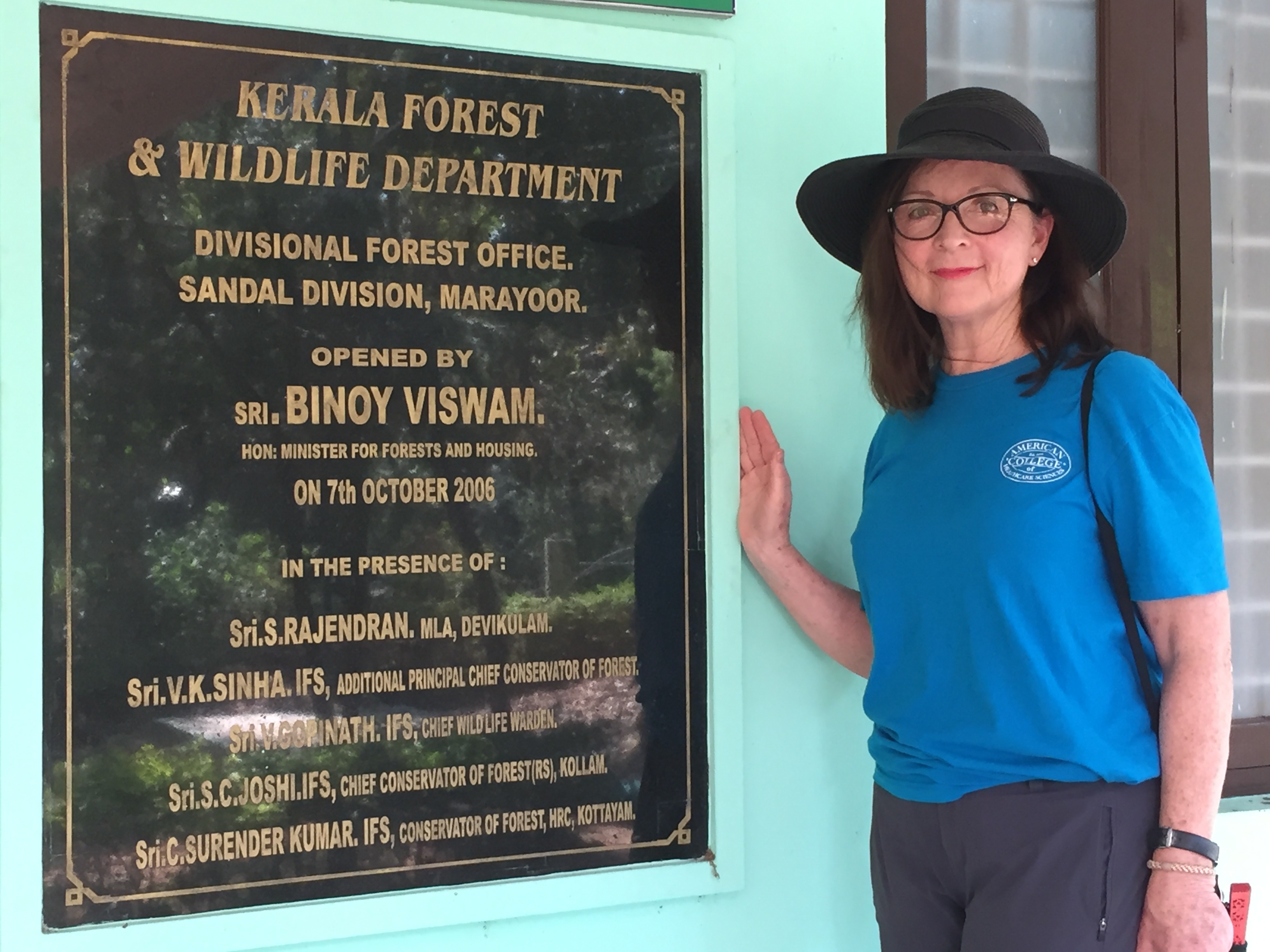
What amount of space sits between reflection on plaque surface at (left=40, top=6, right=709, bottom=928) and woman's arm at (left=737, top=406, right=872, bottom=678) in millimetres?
88

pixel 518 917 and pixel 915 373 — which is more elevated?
pixel 915 373

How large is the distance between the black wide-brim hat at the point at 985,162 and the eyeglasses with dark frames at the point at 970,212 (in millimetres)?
39

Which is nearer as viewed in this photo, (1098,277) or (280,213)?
(280,213)

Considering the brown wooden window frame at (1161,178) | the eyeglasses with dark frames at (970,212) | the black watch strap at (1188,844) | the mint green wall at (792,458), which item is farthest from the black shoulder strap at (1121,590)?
the brown wooden window frame at (1161,178)

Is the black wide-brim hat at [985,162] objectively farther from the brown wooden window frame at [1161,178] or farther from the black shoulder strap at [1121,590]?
the brown wooden window frame at [1161,178]

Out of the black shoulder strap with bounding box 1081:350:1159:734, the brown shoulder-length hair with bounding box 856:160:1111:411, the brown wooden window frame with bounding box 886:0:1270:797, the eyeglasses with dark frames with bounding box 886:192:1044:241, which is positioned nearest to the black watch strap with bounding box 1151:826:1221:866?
the black shoulder strap with bounding box 1081:350:1159:734

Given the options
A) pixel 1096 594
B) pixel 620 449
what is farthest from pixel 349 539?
pixel 1096 594

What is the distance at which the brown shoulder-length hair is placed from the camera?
122cm

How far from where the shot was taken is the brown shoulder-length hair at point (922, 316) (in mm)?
1216

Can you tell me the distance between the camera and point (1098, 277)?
1.77m

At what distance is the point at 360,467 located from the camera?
1.32 meters

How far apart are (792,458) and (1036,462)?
1.55 ft

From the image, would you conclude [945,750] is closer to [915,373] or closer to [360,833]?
[915,373]

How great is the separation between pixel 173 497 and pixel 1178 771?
1.22 m
